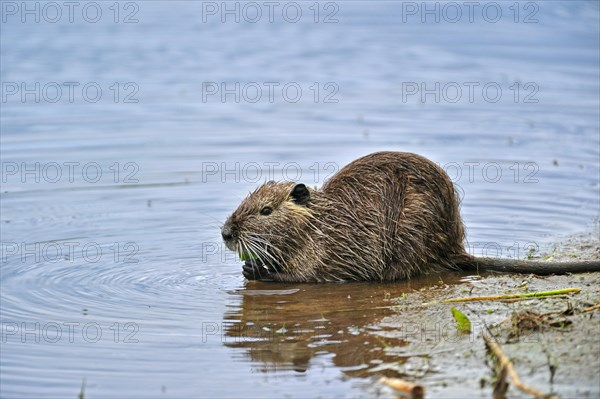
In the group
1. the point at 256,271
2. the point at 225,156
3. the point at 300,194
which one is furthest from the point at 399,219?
the point at 225,156

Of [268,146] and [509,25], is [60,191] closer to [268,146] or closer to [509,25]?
[268,146]

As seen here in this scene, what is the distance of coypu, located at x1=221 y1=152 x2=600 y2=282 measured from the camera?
6.92m

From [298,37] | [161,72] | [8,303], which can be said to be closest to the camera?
[8,303]

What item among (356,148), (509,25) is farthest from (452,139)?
(509,25)

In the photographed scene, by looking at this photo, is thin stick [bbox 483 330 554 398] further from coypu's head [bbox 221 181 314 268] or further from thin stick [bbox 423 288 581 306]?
coypu's head [bbox 221 181 314 268]

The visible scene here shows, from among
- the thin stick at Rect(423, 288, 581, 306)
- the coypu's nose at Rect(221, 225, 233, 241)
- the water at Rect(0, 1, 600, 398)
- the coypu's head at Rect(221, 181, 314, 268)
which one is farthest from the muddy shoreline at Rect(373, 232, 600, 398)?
the coypu's nose at Rect(221, 225, 233, 241)

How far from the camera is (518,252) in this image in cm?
765

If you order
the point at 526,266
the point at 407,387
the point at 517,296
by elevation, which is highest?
the point at 526,266

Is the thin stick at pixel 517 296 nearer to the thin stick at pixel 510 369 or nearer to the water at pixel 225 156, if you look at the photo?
the water at pixel 225 156

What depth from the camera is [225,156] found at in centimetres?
1071

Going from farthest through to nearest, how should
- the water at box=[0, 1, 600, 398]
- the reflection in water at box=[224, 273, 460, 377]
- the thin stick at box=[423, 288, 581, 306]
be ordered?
the thin stick at box=[423, 288, 581, 306]
the water at box=[0, 1, 600, 398]
the reflection in water at box=[224, 273, 460, 377]

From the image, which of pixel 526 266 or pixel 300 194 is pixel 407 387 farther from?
pixel 300 194

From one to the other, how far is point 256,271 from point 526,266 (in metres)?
1.70

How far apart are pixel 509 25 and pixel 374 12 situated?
2581 millimetres
